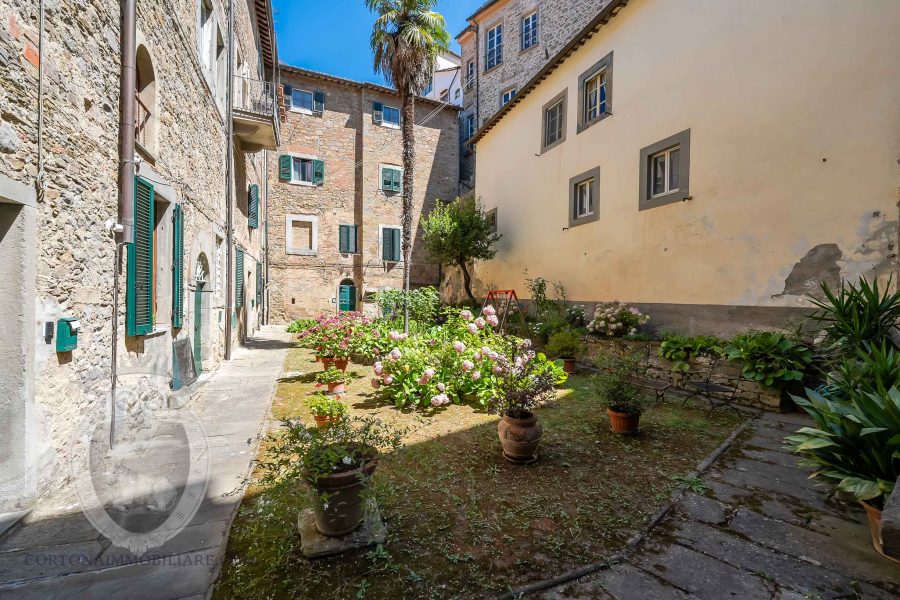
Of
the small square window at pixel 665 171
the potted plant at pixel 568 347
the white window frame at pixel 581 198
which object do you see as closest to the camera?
the small square window at pixel 665 171

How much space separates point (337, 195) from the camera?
18047 mm

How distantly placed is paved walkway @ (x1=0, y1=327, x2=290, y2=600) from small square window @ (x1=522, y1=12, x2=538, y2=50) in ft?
62.1

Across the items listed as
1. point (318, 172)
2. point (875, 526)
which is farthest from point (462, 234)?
point (875, 526)

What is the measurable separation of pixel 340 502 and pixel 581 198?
1019cm

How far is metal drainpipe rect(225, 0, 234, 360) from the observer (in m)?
8.62

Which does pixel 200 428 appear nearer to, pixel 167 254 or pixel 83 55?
pixel 167 254

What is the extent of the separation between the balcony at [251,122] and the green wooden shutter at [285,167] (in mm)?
5355

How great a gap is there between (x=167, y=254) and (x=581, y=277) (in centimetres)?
888

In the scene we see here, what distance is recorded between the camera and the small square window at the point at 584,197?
988 centimetres

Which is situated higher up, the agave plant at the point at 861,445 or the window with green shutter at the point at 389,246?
the window with green shutter at the point at 389,246

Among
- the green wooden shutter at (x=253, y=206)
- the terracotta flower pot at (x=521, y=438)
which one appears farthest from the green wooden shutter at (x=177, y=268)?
the green wooden shutter at (x=253, y=206)

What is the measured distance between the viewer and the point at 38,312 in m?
2.89

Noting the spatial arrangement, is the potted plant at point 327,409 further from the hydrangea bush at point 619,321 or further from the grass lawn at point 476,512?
the hydrangea bush at point 619,321

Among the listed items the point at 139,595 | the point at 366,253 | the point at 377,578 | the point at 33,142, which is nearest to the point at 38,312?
the point at 33,142
